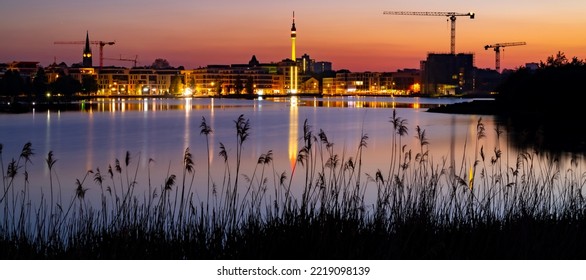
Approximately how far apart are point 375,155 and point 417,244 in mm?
22241

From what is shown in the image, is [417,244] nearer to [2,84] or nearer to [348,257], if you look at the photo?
[348,257]

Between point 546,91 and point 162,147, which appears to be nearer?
point 162,147

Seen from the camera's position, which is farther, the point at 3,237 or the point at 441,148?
the point at 441,148

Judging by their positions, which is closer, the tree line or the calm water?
the calm water

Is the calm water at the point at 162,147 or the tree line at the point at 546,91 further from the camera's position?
the tree line at the point at 546,91

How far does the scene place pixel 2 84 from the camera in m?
112

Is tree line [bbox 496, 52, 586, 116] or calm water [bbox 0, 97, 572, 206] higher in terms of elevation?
tree line [bbox 496, 52, 586, 116]

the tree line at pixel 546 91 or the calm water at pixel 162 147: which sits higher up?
the tree line at pixel 546 91

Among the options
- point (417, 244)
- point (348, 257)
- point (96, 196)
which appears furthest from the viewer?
point (96, 196)

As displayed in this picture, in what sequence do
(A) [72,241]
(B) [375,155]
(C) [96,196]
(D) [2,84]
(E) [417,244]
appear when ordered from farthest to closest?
(D) [2,84] < (B) [375,155] < (C) [96,196] < (A) [72,241] < (E) [417,244]

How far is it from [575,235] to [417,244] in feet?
4.07

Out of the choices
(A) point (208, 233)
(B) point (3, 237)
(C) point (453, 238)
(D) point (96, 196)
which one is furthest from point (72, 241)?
(D) point (96, 196)

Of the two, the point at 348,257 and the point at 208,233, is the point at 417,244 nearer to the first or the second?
the point at 348,257

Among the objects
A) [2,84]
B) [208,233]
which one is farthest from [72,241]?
[2,84]
